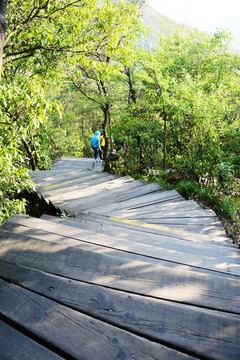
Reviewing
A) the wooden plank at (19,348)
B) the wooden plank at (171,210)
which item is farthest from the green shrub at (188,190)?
the wooden plank at (19,348)

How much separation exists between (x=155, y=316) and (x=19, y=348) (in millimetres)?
682

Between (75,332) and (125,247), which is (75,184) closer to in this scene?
(125,247)

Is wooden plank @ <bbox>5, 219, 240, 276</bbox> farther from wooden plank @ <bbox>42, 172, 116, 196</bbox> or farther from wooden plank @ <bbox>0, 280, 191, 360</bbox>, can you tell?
wooden plank @ <bbox>42, 172, 116, 196</bbox>

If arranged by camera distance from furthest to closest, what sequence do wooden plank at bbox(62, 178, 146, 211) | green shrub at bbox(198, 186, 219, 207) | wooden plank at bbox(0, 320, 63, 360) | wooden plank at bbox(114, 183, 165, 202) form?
green shrub at bbox(198, 186, 219, 207) → wooden plank at bbox(114, 183, 165, 202) → wooden plank at bbox(62, 178, 146, 211) → wooden plank at bbox(0, 320, 63, 360)

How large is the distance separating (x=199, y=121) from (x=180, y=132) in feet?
3.06

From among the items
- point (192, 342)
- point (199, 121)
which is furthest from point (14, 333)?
point (199, 121)

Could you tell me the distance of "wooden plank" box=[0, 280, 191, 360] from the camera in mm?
1079

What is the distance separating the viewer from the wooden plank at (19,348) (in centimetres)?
107

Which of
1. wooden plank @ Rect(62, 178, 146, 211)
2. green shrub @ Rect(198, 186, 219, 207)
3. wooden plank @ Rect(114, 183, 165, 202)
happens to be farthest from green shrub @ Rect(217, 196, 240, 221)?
wooden plank @ Rect(62, 178, 146, 211)

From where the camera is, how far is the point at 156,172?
7.67 m

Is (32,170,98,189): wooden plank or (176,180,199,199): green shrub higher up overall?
(176,180,199,199): green shrub

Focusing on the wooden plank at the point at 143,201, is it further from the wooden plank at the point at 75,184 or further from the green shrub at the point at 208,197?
the wooden plank at the point at 75,184

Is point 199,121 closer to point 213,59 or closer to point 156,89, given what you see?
point 156,89

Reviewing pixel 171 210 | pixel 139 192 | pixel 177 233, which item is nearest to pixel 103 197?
pixel 139 192
